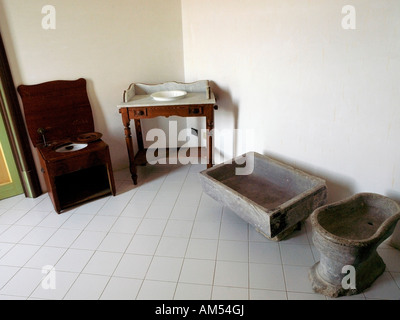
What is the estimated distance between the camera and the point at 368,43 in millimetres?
1580

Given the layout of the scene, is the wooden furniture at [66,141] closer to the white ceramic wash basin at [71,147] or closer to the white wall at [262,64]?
the white ceramic wash basin at [71,147]

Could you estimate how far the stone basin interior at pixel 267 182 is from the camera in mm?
2018

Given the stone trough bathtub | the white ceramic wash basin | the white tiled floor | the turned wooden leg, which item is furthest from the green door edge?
the stone trough bathtub

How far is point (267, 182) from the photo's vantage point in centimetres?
224

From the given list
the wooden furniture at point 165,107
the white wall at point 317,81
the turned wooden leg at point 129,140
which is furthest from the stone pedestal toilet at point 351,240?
the turned wooden leg at point 129,140

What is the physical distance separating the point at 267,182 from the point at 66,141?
1.68 metres

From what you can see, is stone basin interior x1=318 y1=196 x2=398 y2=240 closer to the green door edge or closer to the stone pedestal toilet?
the stone pedestal toilet

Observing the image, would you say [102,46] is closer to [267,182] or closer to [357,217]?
[267,182]

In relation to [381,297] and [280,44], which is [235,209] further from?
[280,44]

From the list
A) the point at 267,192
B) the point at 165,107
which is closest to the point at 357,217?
the point at 267,192

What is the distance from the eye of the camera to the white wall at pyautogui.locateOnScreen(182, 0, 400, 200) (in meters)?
1.58

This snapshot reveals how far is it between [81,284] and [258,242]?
3.58ft

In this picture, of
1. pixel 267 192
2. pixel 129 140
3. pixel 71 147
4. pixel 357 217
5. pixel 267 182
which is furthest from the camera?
pixel 129 140

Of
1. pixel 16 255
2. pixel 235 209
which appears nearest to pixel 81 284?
pixel 16 255
